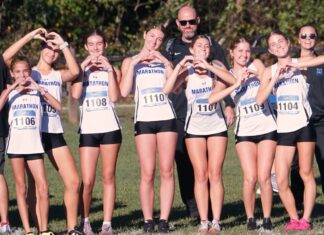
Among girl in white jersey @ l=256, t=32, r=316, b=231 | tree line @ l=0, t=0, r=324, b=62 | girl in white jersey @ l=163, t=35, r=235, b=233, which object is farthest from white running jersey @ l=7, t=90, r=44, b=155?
tree line @ l=0, t=0, r=324, b=62

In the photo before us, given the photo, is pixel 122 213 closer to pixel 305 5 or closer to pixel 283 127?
pixel 283 127

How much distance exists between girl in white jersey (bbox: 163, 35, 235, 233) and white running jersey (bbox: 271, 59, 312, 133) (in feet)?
1.85

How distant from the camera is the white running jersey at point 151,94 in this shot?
11.7 meters

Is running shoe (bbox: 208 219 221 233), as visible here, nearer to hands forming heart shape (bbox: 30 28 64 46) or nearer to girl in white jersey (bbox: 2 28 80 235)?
girl in white jersey (bbox: 2 28 80 235)

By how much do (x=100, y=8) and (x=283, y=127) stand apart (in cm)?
1781

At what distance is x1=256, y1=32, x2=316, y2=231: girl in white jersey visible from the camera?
11641 millimetres

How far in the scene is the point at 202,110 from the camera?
38.9 ft

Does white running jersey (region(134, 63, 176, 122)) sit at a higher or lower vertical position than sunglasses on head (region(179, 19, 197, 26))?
lower

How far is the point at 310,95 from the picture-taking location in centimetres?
1262

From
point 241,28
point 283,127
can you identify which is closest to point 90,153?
point 283,127

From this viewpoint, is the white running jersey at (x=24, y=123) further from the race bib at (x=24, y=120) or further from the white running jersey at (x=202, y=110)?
the white running jersey at (x=202, y=110)

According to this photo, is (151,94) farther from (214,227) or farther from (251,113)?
(214,227)

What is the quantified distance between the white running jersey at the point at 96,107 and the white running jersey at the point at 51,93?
0.28 meters

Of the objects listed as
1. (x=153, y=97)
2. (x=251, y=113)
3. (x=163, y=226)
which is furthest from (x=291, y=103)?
(x=163, y=226)
